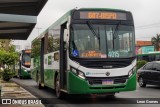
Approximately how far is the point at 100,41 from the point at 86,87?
1.68 metres

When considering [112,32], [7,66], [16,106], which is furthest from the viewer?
[7,66]

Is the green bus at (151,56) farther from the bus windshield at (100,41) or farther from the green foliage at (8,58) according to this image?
the bus windshield at (100,41)

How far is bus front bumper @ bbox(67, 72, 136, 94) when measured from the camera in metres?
12.4

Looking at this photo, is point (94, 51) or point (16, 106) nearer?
point (16, 106)

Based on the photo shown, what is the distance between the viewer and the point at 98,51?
1277 cm

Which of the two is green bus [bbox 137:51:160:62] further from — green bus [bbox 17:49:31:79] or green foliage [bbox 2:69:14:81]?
green foliage [bbox 2:69:14:81]

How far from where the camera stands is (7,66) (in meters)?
30.2

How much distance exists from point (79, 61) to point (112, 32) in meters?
1.61

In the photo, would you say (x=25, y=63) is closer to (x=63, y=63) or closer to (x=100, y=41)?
(x=63, y=63)

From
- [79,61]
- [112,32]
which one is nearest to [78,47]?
[79,61]

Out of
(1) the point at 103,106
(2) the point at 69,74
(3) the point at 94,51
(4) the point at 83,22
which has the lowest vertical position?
(1) the point at 103,106

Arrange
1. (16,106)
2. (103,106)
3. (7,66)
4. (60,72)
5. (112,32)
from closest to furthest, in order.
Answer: (16,106) < (103,106) < (112,32) < (60,72) < (7,66)

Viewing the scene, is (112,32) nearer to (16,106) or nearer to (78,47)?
(78,47)

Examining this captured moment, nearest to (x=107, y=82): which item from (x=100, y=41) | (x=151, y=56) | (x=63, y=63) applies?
(x=100, y=41)
